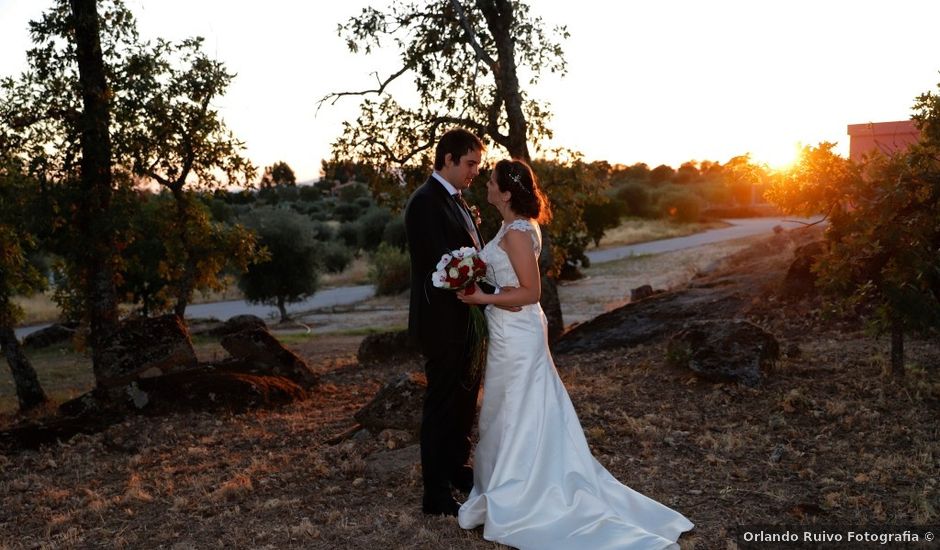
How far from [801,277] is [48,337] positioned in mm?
20801

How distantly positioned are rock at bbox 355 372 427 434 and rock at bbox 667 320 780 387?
3.10m

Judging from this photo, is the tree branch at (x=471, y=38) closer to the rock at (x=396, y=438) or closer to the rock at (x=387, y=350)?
the rock at (x=387, y=350)

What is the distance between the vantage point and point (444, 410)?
5.68 meters

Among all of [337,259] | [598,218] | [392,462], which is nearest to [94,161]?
[392,462]

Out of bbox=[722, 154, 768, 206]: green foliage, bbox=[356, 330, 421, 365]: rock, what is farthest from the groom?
bbox=[356, 330, 421, 365]: rock

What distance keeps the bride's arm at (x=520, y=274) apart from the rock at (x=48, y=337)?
69.5 feet

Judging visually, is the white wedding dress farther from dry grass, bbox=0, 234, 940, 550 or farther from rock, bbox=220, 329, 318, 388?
rock, bbox=220, 329, 318, 388

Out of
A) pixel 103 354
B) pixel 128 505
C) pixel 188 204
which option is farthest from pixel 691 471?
pixel 188 204

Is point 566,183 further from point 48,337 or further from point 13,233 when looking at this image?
point 48,337

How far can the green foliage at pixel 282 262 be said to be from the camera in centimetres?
2725

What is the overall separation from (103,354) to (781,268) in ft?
36.2

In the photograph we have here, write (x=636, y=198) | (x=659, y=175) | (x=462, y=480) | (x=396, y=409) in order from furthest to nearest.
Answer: (x=659, y=175) < (x=636, y=198) < (x=396, y=409) < (x=462, y=480)

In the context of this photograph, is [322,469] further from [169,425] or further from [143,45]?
[143,45]

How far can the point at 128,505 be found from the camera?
6781 mm
